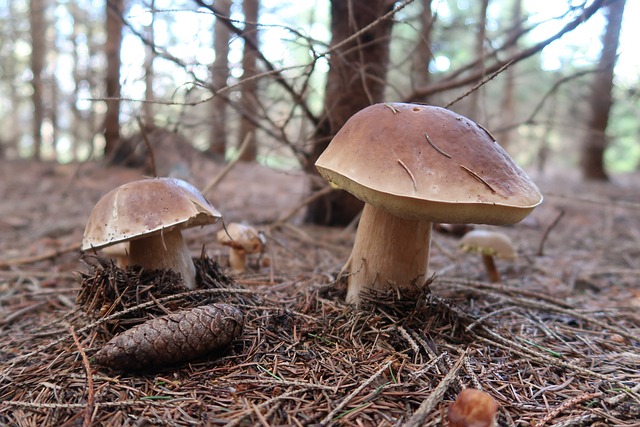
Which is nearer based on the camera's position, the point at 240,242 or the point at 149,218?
the point at 149,218

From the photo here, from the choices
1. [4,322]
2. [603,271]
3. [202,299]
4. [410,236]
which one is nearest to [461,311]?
[410,236]

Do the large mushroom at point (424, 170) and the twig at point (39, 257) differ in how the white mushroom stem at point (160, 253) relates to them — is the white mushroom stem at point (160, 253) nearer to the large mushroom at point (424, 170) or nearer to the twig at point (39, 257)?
the large mushroom at point (424, 170)

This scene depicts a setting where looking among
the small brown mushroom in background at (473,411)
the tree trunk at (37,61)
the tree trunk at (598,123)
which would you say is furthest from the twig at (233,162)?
the tree trunk at (37,61)

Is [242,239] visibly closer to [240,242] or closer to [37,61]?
[240,242]

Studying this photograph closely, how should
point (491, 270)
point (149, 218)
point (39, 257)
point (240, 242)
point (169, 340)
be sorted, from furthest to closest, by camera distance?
1. point (39, 257)
2. point (491, 270)
3. point (240, 242)
4. point (149, 218)
5. point (169, 340)

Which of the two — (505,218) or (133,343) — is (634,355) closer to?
(505,218)

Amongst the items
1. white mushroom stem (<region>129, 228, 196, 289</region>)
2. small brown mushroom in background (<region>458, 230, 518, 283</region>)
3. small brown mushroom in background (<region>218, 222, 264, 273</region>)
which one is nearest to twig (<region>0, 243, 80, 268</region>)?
small brown mushroom in background (<region>218, 222, 264, 273</region>)

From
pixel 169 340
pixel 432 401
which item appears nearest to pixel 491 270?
pixel 432 401
